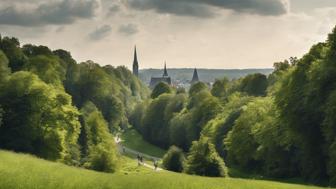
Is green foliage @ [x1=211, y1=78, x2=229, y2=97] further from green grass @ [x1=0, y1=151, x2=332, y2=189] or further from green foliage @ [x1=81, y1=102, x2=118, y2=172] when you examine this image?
green grass @ [x1=0, y1=151, x2=332, y2=189]

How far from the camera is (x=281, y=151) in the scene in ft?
209

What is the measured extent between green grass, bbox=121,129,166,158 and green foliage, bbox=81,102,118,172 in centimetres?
2933

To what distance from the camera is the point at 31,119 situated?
6175 cm

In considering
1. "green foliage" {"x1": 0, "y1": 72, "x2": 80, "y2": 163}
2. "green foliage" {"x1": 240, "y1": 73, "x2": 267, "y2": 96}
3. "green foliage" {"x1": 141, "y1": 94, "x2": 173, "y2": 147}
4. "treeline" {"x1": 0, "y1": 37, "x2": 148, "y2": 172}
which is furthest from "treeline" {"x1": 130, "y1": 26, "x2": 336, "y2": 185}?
"green foliage" {"x1": 141, "y1": 94, "x2": 173, "y2": 147}

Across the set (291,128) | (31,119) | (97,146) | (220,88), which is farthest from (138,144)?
(291,128)

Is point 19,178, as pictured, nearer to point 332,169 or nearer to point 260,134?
point 332,169

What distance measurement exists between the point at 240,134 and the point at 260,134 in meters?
7.60

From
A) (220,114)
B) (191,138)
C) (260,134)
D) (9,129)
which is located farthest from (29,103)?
(191,138)

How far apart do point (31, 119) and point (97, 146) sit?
13492mm

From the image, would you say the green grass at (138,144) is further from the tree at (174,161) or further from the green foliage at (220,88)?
the tree at (174,161)

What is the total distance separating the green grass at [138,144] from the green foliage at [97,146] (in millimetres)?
29334

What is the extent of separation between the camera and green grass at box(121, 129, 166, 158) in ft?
407

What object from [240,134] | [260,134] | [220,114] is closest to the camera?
[260,134]

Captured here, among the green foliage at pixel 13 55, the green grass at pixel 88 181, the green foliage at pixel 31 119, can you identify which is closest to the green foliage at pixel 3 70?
the green foliage at pixel 31 119
